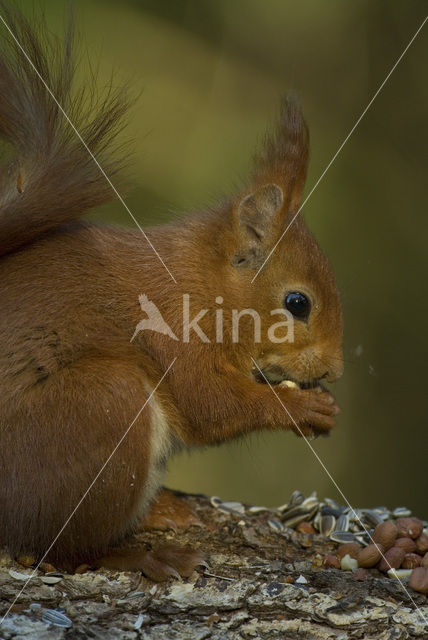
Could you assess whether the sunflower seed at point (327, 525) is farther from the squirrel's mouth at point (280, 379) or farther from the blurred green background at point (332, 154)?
the blurred green background at point (332, 154)

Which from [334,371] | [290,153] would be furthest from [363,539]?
[290,153]

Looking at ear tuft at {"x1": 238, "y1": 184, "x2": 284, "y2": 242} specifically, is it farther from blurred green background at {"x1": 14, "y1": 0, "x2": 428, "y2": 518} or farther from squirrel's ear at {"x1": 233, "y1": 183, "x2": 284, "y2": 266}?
blurred green background at {"x1": 14, "y1": 0, "x2": 428, "y2": 518}

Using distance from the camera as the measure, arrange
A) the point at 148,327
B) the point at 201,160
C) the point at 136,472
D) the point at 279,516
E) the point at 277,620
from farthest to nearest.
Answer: the point at 201,160
the point at 279,516
the point at 148,327
the point at 136,472
the point at 277,620

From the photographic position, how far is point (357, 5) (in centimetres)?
489

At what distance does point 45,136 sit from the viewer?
7.69 ft

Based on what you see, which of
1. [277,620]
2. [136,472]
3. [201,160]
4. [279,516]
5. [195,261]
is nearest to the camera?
[277,620]

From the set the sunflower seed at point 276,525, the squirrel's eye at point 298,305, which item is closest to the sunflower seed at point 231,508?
the sunflower seed at point 276,525

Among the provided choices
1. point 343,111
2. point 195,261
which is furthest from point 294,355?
point 343,111

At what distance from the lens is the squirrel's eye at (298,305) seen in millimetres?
2518

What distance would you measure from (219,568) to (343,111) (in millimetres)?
3099

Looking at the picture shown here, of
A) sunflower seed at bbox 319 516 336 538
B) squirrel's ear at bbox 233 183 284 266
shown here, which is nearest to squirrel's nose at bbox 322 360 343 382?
squirrel's ear at bbox 233 183 284 266

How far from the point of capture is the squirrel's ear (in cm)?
255

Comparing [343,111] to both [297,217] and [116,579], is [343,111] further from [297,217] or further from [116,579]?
[116,579]

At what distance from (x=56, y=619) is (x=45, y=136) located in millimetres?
1172
